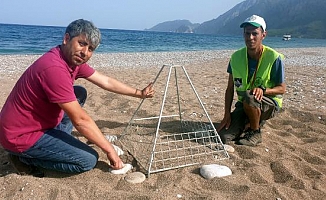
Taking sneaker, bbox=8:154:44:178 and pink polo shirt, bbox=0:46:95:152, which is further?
sneaker, bbox=8:154:44:178

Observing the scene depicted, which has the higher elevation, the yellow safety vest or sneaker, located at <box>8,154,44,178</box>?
the yellow safety vest

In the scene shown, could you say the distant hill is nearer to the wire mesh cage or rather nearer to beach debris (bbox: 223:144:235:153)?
the wire mesh cage

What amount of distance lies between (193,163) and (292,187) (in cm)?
105

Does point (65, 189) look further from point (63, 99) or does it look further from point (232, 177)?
point (232, 177)

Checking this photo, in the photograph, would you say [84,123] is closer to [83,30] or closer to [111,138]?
[83,30]

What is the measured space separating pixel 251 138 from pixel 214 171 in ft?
4.04

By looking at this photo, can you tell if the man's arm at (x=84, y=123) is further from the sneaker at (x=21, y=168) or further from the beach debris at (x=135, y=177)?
the sneaker at (x=21, y=168)

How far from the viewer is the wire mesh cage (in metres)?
3.54

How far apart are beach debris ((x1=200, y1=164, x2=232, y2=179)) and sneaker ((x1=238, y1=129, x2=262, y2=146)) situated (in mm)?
970

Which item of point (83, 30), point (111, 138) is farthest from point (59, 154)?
point (83, 30)

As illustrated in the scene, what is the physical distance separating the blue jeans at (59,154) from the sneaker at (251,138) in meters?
2.03

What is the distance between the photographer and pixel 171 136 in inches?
175

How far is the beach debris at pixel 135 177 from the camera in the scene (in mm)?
3069

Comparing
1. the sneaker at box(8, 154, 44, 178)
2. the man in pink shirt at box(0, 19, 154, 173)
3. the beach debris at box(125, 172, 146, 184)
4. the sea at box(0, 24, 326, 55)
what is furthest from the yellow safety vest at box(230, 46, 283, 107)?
the sea at box(0, 24, 326, 55)
